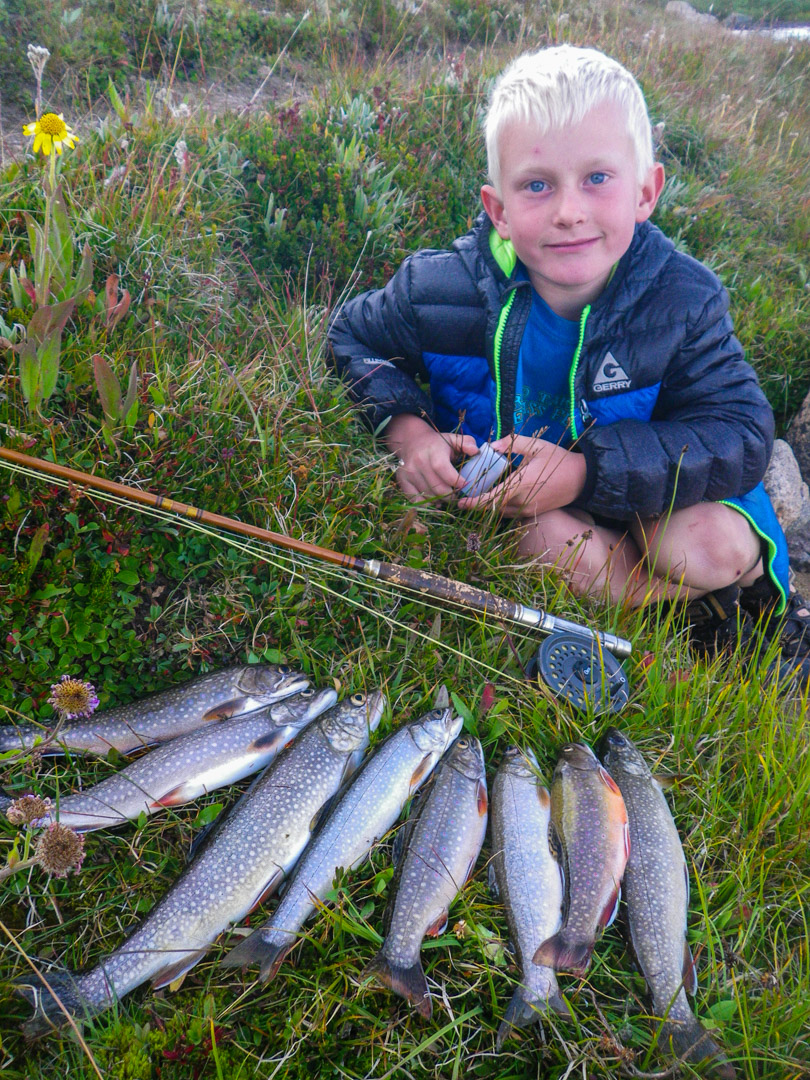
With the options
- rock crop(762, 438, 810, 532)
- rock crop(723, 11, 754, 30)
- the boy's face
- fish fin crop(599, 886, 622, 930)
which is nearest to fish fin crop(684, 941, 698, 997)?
fish fin crop(599, 886, 622, 930)

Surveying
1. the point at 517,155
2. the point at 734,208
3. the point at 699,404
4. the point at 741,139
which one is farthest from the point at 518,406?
the point at 741,139

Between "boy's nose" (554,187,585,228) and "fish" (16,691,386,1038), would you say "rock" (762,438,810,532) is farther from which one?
"fish" (16,691,386,1038)

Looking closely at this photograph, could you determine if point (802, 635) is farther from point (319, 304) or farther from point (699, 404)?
point (319, 304)

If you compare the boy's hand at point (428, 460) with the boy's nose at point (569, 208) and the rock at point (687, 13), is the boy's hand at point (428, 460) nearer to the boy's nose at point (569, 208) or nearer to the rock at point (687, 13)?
the boy's nose at point (569, 208)

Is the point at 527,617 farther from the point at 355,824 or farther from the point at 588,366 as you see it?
the point at 588,366

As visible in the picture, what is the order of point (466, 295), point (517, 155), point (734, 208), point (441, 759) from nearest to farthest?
point (441, 759) → point (517, 155) → point (466, 295) → point (734, 208)

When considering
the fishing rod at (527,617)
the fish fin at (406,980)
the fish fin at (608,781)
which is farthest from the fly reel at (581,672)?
the fish fin at (406,980)
